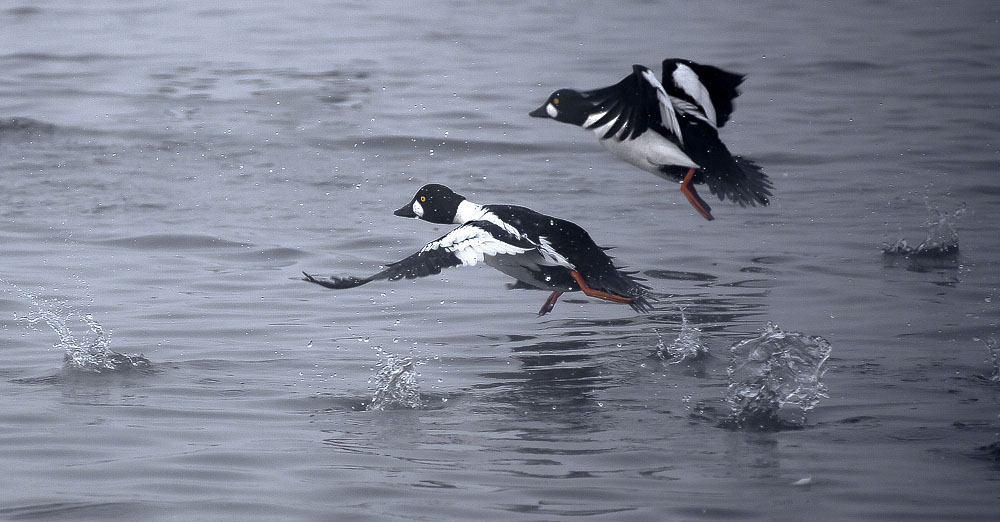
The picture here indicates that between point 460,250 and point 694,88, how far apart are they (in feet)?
6.76

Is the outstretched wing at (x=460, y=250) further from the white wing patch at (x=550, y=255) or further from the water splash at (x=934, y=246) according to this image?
the water splash at (x=934, y=246)

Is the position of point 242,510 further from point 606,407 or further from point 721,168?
point 721,168

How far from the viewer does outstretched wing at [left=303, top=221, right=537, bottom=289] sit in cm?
549

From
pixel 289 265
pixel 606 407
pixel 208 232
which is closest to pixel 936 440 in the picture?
pixel 606 407

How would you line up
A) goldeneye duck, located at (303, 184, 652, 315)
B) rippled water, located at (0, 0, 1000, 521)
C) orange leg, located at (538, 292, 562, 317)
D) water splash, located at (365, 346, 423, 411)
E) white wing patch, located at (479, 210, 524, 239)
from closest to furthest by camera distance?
rippled water, located at (0, 0, 1000, 521) < water splash, located at (365, 346, 423, 411) < goldeneye duck, located at (303, 184, 652, 315) < white wing patch, located at (479, 210, 524, 239) < orange leg, located at (538, 292, 562, 317)

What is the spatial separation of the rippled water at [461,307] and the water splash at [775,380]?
8 cm

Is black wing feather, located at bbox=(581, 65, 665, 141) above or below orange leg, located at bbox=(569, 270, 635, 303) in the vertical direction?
above

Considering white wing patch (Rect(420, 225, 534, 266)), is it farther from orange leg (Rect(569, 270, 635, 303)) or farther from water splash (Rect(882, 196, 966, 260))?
water splash (Rect(882, 196, 966, 260))

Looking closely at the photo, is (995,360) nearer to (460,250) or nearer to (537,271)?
(537,271)

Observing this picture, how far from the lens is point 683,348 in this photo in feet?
19.5

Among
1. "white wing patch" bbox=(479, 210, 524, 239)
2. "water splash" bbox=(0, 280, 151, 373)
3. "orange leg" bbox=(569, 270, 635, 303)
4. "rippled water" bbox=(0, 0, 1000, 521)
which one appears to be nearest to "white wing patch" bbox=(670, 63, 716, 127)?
"rippled water" bbox=(0, 0, 1000, 521)

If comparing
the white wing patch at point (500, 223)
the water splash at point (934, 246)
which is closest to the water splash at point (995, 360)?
the white wing patch at point (500, 223)

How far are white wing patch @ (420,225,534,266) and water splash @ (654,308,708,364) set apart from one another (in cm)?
77

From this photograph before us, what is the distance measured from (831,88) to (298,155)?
647cm
